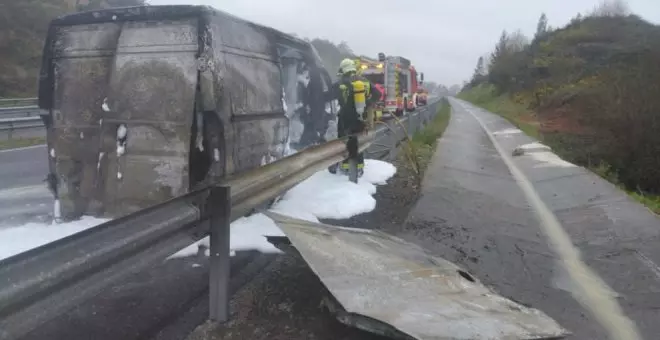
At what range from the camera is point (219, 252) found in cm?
312

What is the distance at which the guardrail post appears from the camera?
3072 mm

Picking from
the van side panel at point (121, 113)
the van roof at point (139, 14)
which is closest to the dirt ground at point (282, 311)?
the van side panel at point (121, 113)

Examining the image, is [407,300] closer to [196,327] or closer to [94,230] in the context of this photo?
[196,327]

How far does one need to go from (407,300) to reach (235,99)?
2.62m

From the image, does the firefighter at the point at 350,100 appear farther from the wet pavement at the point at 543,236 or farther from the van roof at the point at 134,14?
the van roof at the point at 134,14

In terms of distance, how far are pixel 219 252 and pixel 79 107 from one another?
2603mm

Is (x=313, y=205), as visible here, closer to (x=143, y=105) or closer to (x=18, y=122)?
(x=143, y=105)

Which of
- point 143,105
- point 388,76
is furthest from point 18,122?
point 388,76

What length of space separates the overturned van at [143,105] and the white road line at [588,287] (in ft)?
A: 9.66

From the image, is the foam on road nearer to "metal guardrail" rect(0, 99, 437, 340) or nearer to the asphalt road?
"metal guardrail" rect(0, 99, 437, 340)

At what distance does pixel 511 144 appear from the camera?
50.7 ft

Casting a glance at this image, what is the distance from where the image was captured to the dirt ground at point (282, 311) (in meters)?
2.94

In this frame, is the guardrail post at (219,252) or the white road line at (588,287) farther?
the white road line at (588,287)

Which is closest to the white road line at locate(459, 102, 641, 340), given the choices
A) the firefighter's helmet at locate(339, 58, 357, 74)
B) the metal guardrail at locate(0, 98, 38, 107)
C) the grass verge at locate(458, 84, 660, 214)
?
the grass verge at locate(458, 84, 660, 214)
